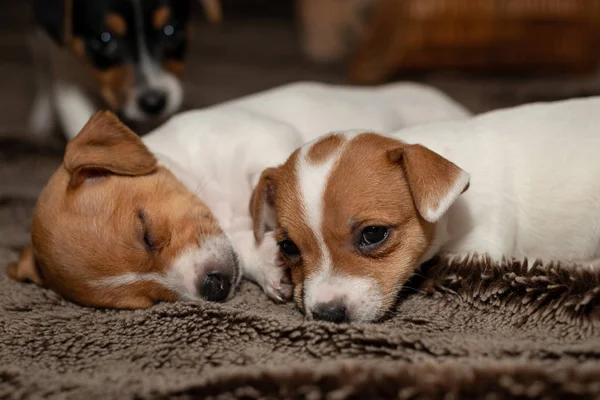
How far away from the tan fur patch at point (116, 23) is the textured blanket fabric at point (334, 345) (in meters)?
1.44

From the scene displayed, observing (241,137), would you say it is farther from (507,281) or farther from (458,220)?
(507,281)

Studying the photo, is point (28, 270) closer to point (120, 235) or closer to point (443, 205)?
point (120, 235)

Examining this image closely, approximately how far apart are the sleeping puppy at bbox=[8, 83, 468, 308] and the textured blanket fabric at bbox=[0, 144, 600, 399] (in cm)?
10

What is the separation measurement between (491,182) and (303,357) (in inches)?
36.4

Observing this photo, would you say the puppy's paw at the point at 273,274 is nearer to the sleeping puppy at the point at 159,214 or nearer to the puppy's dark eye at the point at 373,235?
the sleeping puppy at the point at 159,214

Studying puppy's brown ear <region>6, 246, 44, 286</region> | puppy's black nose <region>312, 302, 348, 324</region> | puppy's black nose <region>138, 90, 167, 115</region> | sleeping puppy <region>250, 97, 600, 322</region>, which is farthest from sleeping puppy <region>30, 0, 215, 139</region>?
puppy's black nose <region>312, 302, 348, 324</region>

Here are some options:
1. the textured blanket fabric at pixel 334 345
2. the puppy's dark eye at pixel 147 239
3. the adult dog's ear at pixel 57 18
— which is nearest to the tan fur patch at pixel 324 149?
the textured blanket fabric at pixel 334 345

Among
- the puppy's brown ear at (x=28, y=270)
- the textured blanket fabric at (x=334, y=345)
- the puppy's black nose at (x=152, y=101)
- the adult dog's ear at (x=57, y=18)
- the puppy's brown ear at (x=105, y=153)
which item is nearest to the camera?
the textured blanket fabric at (x=334, y=345)

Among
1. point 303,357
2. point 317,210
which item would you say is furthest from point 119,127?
point 303,357

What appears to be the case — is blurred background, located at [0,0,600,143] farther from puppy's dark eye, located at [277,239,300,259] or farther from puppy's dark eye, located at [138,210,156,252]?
puppy's dark eye, located at [277,239,300,259]

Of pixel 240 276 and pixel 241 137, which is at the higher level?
pixel 241 137

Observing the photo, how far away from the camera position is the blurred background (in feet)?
14.7

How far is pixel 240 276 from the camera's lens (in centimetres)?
238

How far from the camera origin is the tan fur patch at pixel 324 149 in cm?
206
